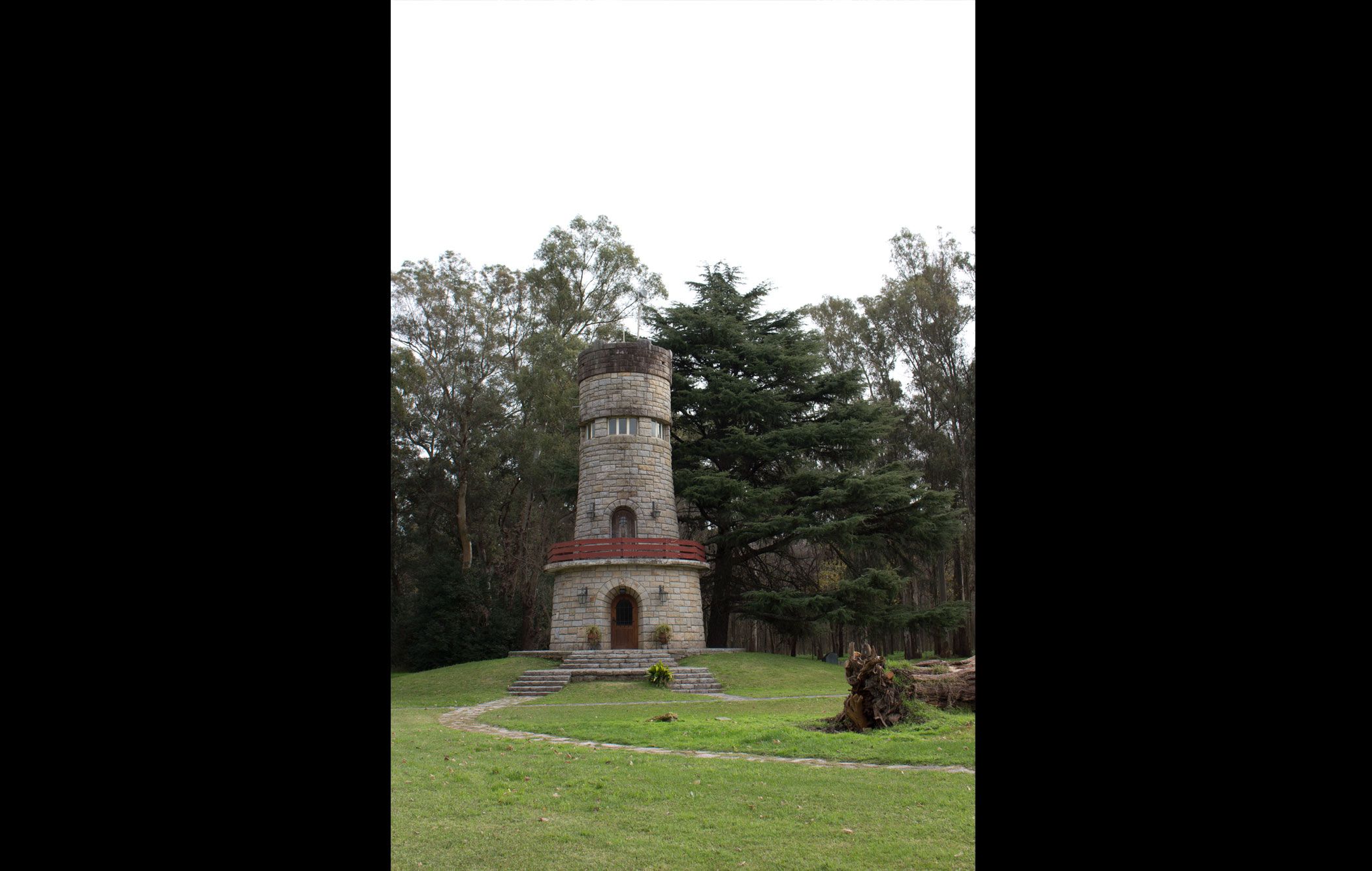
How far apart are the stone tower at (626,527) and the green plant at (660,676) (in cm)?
344

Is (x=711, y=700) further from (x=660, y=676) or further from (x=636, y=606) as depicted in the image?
(x=636, y=606)

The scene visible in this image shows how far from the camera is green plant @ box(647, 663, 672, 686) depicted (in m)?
20.4

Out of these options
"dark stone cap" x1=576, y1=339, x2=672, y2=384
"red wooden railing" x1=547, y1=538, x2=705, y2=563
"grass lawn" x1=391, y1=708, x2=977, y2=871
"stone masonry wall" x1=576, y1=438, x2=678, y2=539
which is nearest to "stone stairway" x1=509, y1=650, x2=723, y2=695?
"red wooden railing" x1=547, y1=538, x2=705, y2=563

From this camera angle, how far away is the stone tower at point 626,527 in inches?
971

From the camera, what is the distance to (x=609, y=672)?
857 inches

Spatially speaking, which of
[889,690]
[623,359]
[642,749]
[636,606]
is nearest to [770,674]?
[636,606]

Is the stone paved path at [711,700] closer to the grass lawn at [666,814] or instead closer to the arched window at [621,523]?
the arched window at [621,523]

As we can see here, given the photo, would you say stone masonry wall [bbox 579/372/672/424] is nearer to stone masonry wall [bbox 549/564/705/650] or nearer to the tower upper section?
the tower upper section

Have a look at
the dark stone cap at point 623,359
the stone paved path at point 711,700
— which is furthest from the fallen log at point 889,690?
the dark stone cap at point 623,359

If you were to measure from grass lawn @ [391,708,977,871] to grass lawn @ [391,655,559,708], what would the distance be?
10.3 meters
